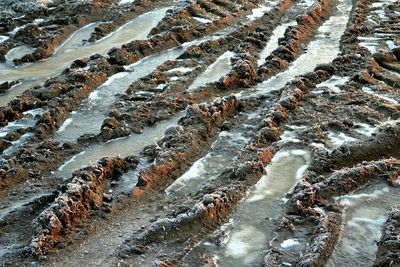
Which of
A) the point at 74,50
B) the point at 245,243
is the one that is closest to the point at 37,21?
the point at 74,50

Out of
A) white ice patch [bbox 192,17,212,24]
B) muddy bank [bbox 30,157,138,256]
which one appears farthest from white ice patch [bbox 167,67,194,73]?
muddy bank [bbox 30,157,138,256]

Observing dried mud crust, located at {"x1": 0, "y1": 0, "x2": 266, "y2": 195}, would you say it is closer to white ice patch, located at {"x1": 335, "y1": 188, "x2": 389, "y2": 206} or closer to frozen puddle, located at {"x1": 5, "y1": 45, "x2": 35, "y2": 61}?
frozen puddle, located at {"x1": 5, "y1": 45, "x2": 35, "y2": 61}

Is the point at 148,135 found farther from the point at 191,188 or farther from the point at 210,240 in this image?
the point at 210,240

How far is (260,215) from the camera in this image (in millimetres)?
7414

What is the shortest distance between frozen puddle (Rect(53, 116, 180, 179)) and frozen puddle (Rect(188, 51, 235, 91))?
1.89 m

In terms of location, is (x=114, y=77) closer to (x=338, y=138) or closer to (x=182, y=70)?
(x=182, y=70)

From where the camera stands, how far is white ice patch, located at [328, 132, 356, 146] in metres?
9.06

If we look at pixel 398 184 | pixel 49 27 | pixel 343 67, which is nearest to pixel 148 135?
pixel 398 184

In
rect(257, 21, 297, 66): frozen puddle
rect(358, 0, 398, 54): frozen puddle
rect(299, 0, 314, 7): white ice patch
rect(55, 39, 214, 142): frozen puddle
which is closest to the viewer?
rect(55, 39, 214, 142): frozen puddle

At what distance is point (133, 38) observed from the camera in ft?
45.8

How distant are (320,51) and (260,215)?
662 centimetres

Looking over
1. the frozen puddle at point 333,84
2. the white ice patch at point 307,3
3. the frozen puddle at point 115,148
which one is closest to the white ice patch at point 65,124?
the frozen puddle at point 115,148

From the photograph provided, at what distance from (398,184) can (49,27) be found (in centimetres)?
959

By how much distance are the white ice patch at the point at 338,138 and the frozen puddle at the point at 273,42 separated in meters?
3.43
